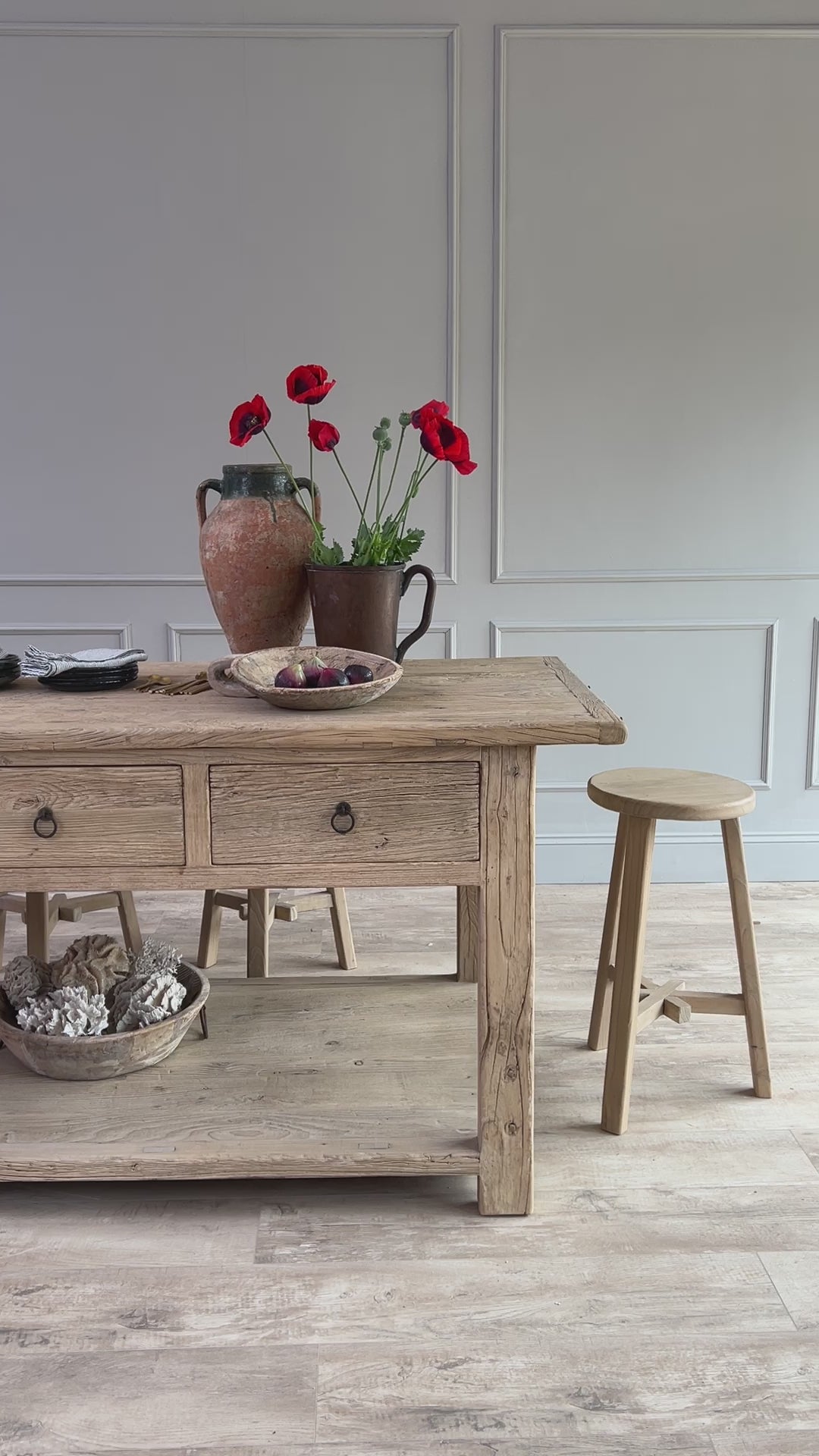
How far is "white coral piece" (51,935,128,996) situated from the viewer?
212 cm

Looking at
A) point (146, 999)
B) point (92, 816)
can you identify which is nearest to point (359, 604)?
point (92, 816)

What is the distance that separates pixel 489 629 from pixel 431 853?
1886 millimetres

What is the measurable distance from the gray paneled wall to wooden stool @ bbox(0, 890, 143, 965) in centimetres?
96

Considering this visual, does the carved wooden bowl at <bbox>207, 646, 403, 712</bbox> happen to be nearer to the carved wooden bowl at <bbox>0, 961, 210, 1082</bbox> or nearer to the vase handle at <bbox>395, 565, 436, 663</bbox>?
the vase handle at <bbox>395, 565, 436, 663</bbox>

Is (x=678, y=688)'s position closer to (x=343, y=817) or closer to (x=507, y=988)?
(x=507, y=988)

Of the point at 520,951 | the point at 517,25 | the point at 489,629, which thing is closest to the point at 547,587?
the point at 489,629

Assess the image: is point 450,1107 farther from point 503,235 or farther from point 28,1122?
point 503,235

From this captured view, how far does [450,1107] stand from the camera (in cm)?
196

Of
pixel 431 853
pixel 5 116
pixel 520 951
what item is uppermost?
pixel 5 116

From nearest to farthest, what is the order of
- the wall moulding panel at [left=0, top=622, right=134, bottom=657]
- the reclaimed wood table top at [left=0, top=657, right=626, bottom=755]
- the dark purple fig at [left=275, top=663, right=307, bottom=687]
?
the reclaimed wood table top at [left=0, top=657, right=626, bottom=755], the dark purple fig at [left=275, top=663, right=307, bottom=687], the wall moulding panel at [left=0, top=622, right=134, bottom=657]

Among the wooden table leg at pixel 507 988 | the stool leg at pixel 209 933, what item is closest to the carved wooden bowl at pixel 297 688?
the wooden table leg at pixel 507 988

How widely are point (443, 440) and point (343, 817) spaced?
0.63 meters

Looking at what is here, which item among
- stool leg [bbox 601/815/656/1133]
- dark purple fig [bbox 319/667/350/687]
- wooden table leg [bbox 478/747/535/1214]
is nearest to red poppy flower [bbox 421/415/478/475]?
dark purple fig [bbox 319/667/350/687]

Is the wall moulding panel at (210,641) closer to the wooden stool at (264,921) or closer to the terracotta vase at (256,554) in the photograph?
the wooden stool at (264,921)
